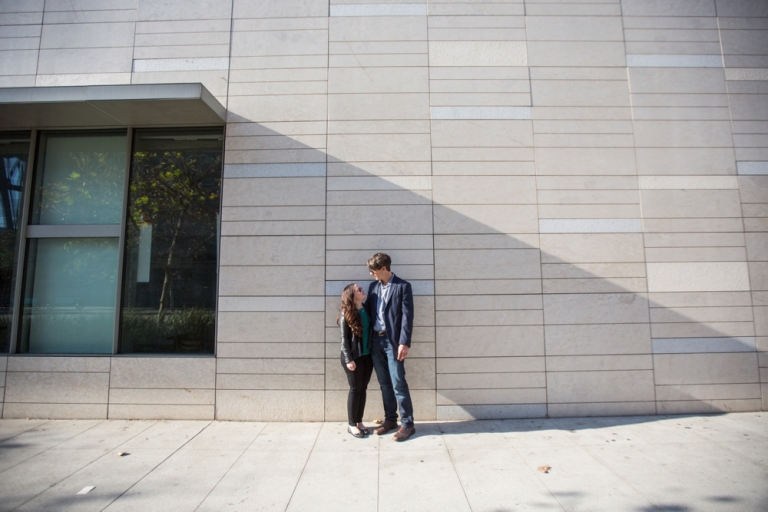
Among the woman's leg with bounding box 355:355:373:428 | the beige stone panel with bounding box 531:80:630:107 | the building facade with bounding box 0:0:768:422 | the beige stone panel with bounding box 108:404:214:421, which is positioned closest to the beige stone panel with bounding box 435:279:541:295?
the building facade with bounding box 0:0:768:422

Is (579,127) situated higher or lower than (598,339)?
higher

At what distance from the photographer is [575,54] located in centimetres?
544

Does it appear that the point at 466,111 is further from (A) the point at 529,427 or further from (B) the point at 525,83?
(A) the point at 529,427

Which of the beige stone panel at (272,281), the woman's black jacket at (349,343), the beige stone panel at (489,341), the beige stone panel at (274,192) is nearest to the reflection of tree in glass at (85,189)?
the beige stone panel at (274,192)

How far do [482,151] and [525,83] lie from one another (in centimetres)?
112

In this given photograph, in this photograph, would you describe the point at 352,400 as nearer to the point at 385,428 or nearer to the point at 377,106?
the point at 385,428

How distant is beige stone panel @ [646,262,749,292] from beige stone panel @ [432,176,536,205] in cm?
180

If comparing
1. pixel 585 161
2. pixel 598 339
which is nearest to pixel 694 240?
pixel 585 161

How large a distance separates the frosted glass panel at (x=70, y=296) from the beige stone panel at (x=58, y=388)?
0.34m

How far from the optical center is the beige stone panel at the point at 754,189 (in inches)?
206

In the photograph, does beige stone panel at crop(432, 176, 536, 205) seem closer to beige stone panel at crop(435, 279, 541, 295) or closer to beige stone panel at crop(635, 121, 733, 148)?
beige stone panel at crop(435, 279, 541, 295)

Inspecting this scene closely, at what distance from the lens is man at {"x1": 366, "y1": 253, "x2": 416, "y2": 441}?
14.1 feet

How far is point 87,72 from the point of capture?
5422mm

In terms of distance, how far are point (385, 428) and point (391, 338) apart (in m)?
0.97
